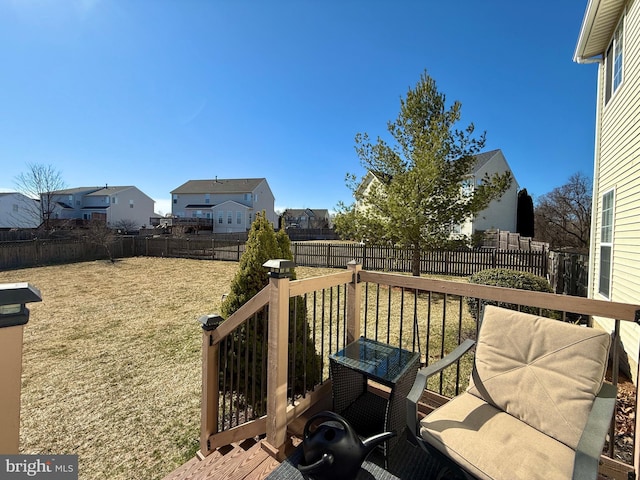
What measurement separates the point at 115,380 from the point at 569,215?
24.8 m

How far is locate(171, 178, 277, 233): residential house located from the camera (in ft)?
109

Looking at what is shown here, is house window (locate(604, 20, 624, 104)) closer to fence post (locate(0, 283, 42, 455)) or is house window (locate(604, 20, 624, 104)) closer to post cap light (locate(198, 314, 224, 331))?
post cap light (locate(198, 314, 224, 331))

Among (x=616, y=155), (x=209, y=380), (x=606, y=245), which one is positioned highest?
(x=616, y=155)

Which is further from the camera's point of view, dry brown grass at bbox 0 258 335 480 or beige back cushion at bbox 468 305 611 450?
dry brown grass at bbox 0 258 335 480

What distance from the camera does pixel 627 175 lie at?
454 cm

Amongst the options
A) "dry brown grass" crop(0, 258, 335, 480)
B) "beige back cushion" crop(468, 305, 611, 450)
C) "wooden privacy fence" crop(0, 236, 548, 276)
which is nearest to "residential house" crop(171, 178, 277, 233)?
"wooden privacy fence" crop(0, 236, 548, 276)

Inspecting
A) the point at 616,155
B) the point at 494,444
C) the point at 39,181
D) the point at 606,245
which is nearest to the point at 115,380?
the point at 494,444

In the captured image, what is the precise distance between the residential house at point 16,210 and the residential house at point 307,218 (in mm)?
30869

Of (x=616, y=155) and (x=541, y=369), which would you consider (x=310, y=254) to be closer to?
(x=616, y=155)

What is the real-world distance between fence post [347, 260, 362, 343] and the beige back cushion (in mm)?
1114

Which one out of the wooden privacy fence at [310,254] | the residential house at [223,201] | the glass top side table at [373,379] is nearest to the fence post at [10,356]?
the glass top side table at [373,379]

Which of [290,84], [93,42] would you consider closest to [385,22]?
[290,84]

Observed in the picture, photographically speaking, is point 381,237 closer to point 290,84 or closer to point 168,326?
point 290,84

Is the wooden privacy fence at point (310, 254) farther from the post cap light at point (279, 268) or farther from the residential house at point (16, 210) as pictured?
the residential house at point (16, 210)
